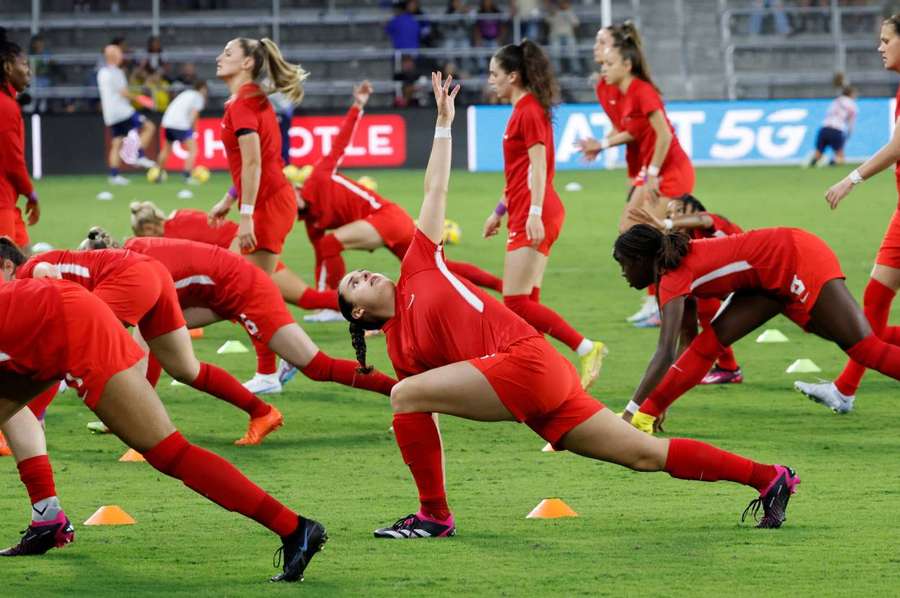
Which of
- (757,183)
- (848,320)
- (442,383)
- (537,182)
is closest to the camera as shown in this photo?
(442,383)

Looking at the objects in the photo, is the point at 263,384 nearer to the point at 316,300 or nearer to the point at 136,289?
the point at 316,300

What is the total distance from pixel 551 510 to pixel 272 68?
4266mm

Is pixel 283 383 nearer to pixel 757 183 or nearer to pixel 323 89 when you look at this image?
pixel 757 183

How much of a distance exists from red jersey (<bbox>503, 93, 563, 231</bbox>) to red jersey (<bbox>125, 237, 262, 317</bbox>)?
6.50 ft

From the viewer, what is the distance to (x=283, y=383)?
9.92m

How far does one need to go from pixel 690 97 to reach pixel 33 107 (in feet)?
40.2

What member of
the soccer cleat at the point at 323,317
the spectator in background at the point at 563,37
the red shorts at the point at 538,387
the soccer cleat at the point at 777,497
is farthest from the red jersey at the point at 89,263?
the spectator in background at the point at 563,37

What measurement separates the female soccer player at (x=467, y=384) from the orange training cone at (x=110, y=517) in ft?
3.58

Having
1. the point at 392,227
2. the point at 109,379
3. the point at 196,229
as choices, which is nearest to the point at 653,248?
the point at 109,379

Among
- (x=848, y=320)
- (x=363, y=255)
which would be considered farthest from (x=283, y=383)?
(x=363, y=255)

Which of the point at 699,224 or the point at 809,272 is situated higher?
the point at 699,224

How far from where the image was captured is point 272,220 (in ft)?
32.7

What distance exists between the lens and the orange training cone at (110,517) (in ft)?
21.0

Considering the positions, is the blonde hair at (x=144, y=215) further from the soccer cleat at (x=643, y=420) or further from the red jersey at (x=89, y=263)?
the soccer cleat at (x=643, y=420)
